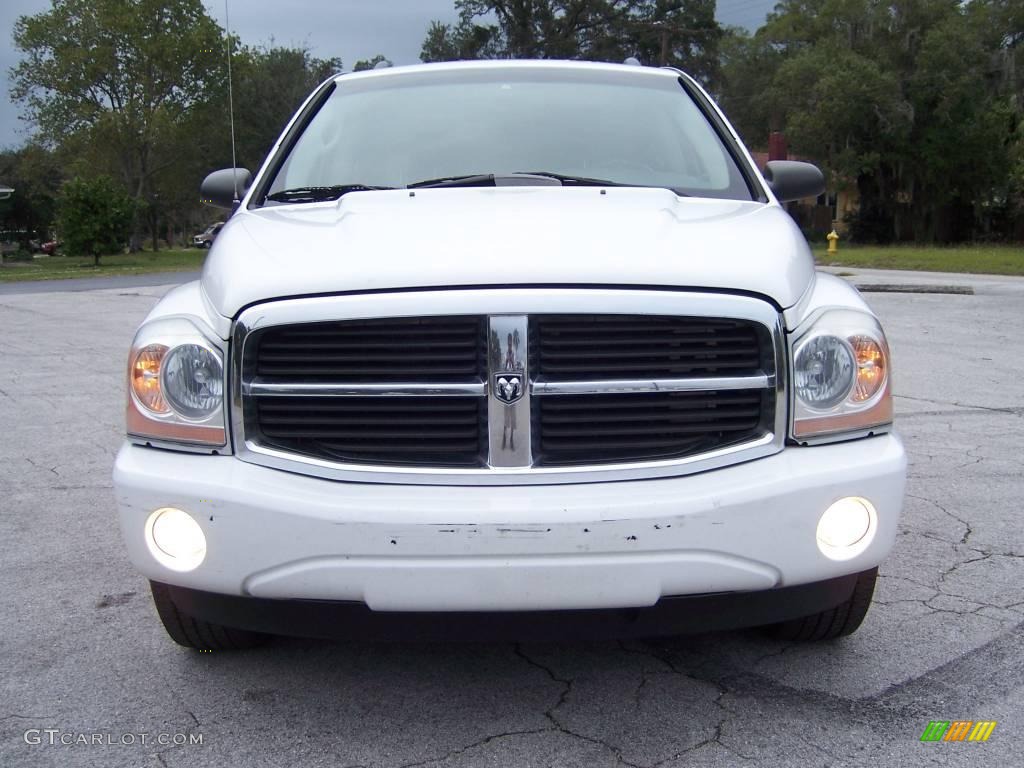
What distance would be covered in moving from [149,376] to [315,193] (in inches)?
45.7

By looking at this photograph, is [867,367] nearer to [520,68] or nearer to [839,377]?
[839,377]

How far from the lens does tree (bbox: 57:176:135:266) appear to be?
127 ft

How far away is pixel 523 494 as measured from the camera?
233 cm

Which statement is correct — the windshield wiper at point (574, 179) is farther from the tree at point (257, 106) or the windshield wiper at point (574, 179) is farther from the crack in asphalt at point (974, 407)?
→ the tree at point (257, 106)

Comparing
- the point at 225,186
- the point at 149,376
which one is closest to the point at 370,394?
the point at 149,376

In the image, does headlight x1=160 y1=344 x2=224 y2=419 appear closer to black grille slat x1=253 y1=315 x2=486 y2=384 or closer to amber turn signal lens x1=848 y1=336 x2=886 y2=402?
black grille slat x1=253 y1=315 x2=486 y2=384

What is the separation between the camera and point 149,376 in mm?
2561

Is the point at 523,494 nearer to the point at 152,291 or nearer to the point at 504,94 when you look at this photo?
the point at 504,94

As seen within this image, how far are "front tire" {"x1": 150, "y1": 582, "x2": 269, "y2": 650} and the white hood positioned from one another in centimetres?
86

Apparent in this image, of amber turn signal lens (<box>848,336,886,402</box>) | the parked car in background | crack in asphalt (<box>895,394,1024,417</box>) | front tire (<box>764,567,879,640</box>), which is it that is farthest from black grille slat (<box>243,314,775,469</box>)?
crack in asphalt (<box>895,394,1024,417</box>)

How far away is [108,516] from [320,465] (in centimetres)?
247

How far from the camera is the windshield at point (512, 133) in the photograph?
143 inches

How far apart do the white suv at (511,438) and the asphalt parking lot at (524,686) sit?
0.99 ft

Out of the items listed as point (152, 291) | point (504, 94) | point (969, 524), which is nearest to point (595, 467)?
point (504, 94)
